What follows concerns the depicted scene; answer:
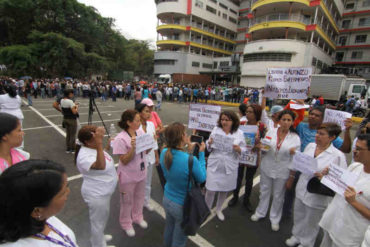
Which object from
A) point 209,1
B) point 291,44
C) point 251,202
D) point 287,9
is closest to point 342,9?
point 287,9

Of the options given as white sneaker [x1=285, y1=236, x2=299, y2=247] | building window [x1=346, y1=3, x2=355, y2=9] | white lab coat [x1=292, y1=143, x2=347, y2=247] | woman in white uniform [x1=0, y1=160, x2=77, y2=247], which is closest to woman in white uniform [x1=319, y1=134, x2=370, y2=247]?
white lab coat [x1=292, y1=143, x2=347, y2=247]

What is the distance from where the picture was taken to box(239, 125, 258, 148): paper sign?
3.38 m

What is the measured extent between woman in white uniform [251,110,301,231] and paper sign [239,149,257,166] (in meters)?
0.19

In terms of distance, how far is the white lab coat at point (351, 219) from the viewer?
186 cm

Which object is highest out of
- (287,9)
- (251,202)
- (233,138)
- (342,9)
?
(342,9)

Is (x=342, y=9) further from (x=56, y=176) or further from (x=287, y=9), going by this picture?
(x=56, y=176)

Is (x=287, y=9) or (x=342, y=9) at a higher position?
(x=342, y=9)

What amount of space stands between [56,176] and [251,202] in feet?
12.8

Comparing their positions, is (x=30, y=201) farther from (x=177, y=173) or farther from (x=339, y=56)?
(x=339, y=56)

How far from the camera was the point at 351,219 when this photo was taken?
6.35 ft

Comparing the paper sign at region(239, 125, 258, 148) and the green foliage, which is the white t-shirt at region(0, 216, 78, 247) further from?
the green foliage

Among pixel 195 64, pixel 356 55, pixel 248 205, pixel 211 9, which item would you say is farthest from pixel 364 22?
pixel 248 205

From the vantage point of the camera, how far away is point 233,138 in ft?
10.2

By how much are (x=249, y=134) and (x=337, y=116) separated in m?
1.67
